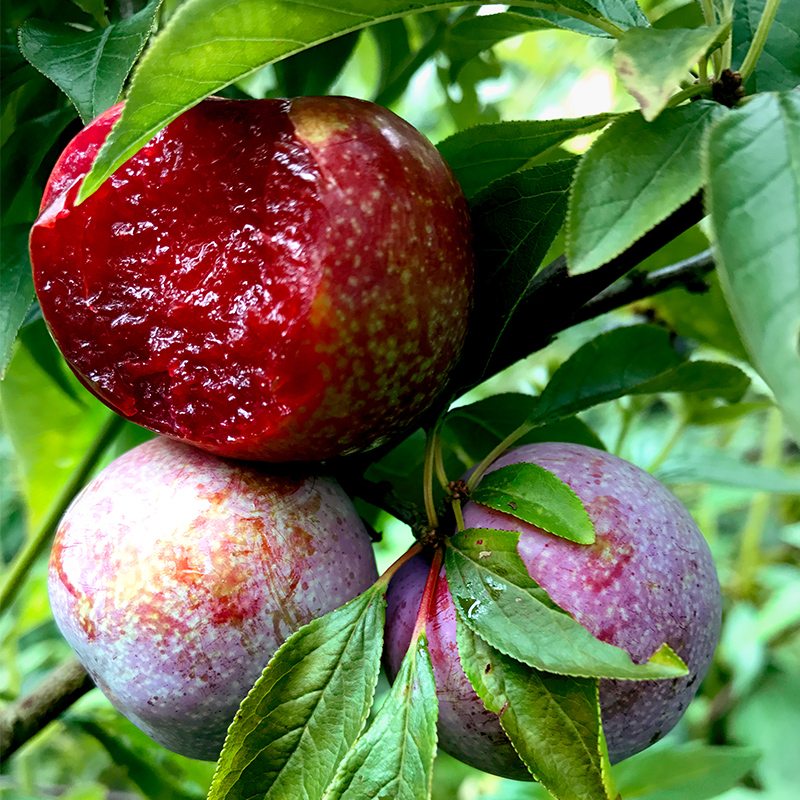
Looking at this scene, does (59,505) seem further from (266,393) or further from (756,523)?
(756,523)

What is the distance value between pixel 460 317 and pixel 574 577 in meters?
0.17

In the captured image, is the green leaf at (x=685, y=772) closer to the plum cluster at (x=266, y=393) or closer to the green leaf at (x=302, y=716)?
the plum cluster at (x=266, y=393)

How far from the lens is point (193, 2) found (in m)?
0.36

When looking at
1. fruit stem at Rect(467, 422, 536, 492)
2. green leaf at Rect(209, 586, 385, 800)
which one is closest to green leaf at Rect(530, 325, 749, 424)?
fruit stem at Rect(467, 422, 536, 492)

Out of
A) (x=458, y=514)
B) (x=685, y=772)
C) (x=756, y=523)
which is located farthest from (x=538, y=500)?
(x=756, y=523)

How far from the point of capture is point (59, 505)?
805mm

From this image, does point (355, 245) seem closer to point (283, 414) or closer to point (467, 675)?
point (283, 414)

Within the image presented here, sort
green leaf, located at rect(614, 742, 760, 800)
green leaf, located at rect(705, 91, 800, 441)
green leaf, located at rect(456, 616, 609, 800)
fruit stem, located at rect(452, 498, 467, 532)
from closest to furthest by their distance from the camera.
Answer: green leaf, located at rect(705, 91, 800, 441) < green leaf, located at rect(456, 616, 609, 800) < fruit stem, located at rect(452, 498, 467, 532) < green leaf, located at rect(614, 742, 760, 800)

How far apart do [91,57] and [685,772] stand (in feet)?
3.17

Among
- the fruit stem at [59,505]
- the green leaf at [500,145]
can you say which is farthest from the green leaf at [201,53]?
the fruit stem at [59,505]

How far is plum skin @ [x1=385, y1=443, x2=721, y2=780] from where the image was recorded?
1.49ft

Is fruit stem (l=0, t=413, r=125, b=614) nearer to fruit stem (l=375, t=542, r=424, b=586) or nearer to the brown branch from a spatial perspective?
the brown branch

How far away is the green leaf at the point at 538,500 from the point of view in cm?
45

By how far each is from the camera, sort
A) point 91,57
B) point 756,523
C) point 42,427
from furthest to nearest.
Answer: point 756,523 → point 42,427 → point 91,57
